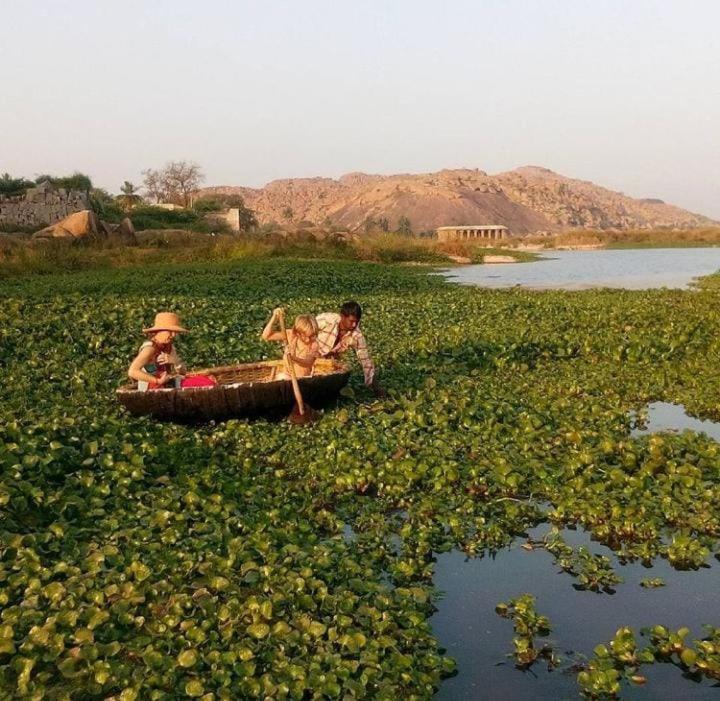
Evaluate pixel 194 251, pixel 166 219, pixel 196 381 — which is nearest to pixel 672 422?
pixel 196 381

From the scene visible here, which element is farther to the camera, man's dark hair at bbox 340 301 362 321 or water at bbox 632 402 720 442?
man's dark hair at bbox 340 301 362 321

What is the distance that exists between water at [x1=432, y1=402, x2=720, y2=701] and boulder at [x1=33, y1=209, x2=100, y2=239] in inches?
1633

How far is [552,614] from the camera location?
665 centimetres

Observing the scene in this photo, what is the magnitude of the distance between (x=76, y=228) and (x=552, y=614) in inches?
1742

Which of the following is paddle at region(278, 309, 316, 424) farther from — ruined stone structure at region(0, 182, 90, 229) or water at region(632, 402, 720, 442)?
ruined stone structure at region(0, 182, 90, 229)

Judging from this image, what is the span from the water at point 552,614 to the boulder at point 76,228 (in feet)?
136

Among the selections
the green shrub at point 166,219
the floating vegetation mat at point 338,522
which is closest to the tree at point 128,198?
the green shrub at point 166,219

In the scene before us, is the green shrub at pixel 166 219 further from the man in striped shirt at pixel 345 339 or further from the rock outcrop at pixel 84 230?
the man in striped shirt at pixel 345 339

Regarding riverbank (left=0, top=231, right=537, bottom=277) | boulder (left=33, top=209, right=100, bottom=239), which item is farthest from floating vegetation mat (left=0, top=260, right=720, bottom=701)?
boulder (left=33, top=209, right=100, bottom=239)

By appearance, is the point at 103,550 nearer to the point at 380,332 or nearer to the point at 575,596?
the point at 575,596

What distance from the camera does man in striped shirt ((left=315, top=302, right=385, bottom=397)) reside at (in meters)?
12.6

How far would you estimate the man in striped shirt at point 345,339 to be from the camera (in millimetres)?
12648

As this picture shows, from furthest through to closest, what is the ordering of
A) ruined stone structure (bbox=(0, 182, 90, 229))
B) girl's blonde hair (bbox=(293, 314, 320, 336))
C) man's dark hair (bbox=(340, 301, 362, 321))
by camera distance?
ruined stone structure (bbox=(0, 182, 90, 229)) < man's dark hair (bbox=(340, 301, 362, 321)) < girl's blonde hair (bbox=(293, 314, 320, 336))

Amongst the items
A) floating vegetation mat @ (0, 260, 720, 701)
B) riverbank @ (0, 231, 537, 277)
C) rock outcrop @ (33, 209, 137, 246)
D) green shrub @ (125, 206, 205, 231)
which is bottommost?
floating vegetation mat @ (0, 260, 720, 701)
